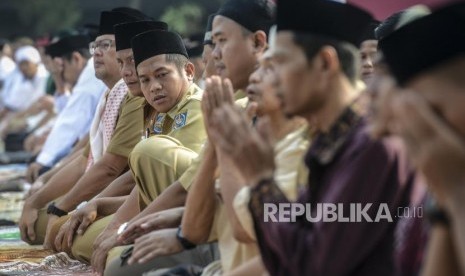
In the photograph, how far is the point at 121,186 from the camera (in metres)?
6.48

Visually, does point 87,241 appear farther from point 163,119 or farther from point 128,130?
point 163,119

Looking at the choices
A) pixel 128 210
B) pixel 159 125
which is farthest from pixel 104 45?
pixel 128 210

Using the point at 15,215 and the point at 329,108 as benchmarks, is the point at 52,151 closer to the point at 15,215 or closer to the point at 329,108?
the point at 15,215

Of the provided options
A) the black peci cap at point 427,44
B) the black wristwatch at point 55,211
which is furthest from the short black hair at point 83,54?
the black peci cap at point 427,44

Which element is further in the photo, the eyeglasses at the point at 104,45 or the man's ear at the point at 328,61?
the eyeglasses at the point at 104,45

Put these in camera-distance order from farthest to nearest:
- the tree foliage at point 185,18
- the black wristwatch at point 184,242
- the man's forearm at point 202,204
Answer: the tree foliage at point 185,18, the black wristwatch at point 184,242, the man's forearm at point 202,204

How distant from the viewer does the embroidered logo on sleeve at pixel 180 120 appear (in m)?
5.75

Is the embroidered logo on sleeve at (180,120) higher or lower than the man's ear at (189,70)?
lower

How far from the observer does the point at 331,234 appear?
3029 mm

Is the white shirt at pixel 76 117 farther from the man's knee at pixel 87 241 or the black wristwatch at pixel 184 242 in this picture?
the black wristwatch at pixel 184 242

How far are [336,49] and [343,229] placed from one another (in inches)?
22.8

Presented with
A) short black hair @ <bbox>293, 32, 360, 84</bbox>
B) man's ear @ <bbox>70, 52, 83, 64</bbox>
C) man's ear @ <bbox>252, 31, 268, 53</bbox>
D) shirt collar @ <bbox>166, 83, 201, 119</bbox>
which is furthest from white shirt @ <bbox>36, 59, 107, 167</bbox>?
short black hair @ <bbox>293, 32, 360, 84</bbox>

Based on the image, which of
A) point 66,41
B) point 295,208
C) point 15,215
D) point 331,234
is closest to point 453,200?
point 331,234

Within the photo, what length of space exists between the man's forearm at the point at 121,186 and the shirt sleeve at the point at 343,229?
10.9 feet
